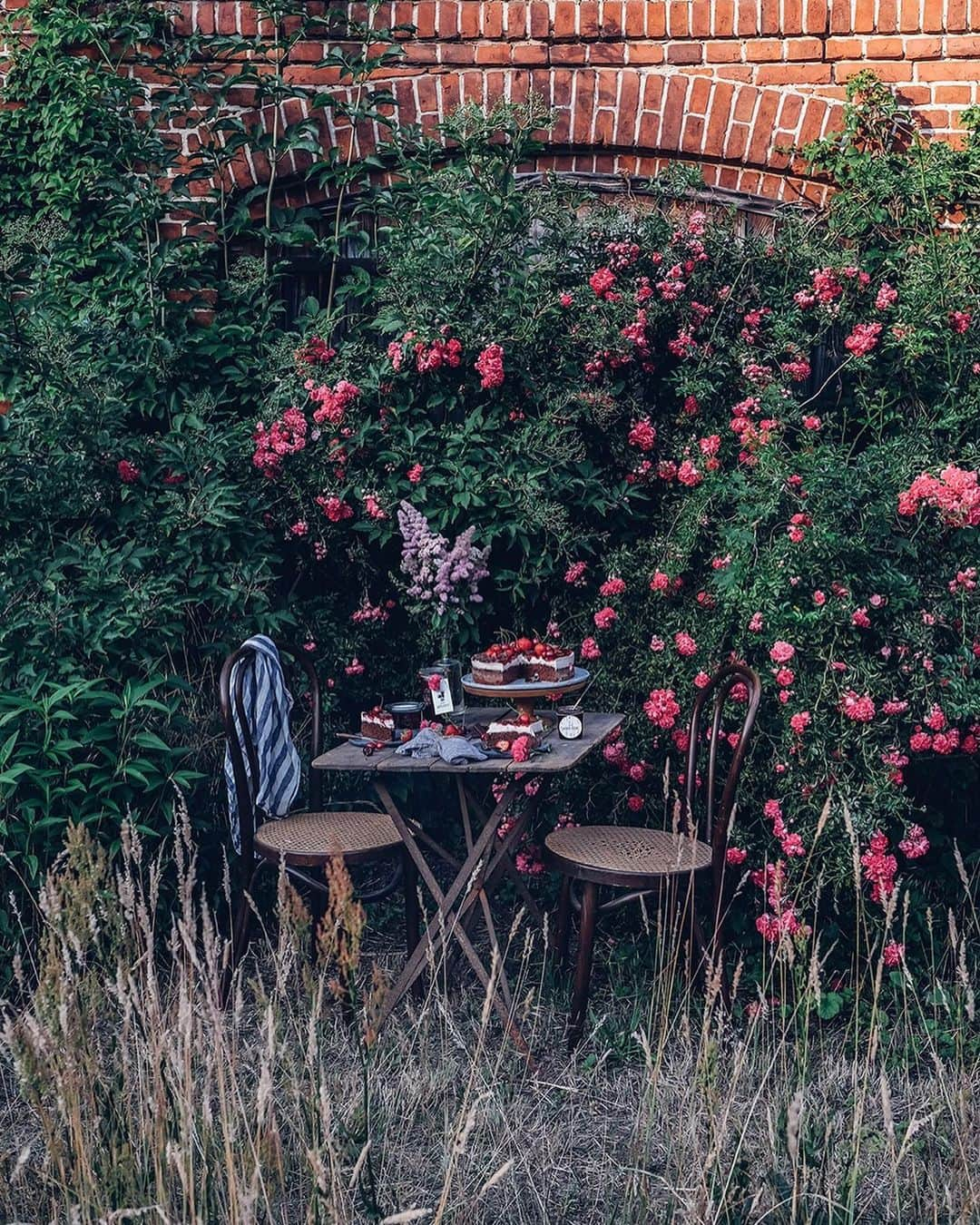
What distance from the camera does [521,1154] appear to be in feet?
9.43

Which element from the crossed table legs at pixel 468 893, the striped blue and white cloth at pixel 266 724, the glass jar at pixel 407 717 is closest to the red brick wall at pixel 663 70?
the striped blue and white cloth at pixel 266 724

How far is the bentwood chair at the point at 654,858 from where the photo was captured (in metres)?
3.40

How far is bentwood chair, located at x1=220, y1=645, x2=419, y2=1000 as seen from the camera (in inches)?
143

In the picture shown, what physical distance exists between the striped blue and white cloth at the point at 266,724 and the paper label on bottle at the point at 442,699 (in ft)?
1.73

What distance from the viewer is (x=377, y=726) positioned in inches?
142

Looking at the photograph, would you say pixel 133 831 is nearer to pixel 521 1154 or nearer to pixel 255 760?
pixel 521 1154

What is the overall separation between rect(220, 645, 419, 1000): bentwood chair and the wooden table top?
23cm

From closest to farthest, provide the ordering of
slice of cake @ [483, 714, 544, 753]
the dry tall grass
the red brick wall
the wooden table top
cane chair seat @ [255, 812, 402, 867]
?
1. the dry tall grass
2. the wooden table top
3. slice of cake @ [483, 714, 544, 753]
4. cane chair seat @ [255, 812, 402, 867]
5. the red brick wall

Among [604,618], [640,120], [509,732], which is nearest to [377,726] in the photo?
[509,732]

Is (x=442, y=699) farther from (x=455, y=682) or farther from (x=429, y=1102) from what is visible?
(x=429, y=1102)

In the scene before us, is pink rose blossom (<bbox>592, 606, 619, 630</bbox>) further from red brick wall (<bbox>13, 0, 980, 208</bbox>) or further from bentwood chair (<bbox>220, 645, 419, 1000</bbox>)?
red brick wall (<bbox>13, 0, 980, 208</bbox>)

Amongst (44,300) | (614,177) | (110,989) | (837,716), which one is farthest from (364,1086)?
(614,177)

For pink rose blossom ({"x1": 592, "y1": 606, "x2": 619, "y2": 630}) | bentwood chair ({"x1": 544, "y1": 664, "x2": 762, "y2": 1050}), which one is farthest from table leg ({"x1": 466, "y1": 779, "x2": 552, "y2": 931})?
pink rose blossom ({"x1": 592, "y1": 606, "x2": 619, "y2": 630})

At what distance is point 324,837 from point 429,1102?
866 millimetres
